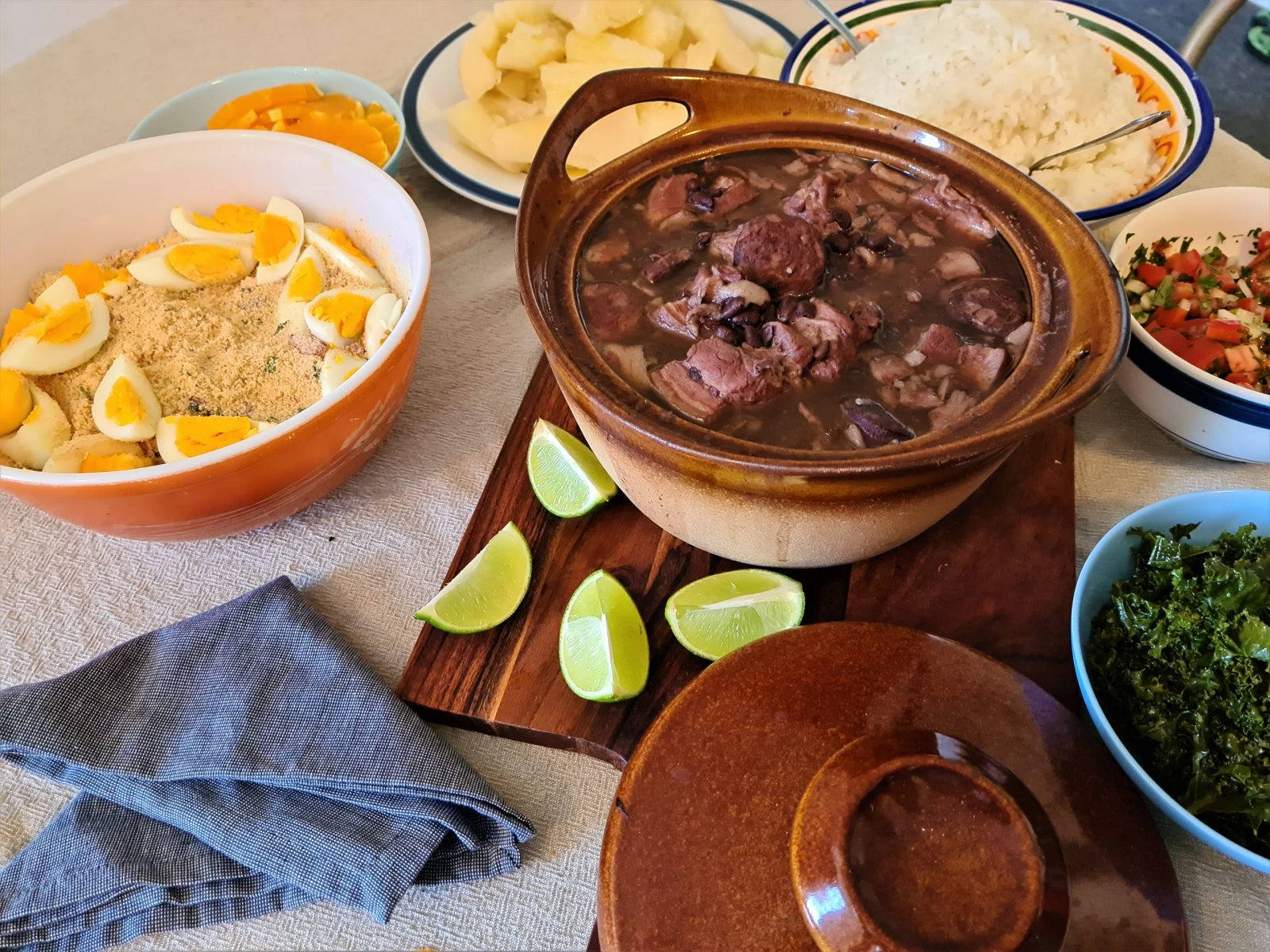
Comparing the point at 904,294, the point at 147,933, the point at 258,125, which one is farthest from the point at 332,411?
→ the point at 258,125

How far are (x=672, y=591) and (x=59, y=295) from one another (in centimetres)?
141

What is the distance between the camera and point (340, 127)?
230 centimetres

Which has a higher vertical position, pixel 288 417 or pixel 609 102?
pixel 609 102

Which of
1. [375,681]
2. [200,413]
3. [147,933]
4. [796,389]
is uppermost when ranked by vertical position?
[796,389]

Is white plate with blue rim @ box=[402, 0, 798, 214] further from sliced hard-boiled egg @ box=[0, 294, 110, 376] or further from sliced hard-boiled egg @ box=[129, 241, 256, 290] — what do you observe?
sliced hard-boiled egg @ box=[0, 294, 110, 376]

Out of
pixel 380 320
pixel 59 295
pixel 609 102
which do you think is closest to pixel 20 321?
pixel 59 295

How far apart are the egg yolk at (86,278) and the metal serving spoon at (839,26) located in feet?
5.88

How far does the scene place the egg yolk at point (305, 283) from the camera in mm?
1855

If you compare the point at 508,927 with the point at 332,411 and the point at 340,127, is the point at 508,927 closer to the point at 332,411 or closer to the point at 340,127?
the point at 332,411

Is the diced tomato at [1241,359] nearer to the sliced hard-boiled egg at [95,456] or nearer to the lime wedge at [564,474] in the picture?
the lime wedge at [564,474]

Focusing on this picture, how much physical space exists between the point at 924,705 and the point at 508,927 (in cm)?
69

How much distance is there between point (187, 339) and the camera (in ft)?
5.90

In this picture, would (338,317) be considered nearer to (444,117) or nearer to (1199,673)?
(444,117)

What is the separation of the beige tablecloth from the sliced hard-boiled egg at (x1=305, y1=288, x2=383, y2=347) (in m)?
0.22
